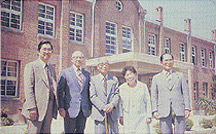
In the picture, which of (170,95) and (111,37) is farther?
(111,37)

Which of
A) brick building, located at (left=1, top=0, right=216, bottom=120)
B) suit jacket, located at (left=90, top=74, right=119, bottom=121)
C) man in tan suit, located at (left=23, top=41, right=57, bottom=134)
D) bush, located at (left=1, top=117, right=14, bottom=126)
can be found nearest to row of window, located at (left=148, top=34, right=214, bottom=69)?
brick building, located at (left=1, top=0, right=216, bottom=120)

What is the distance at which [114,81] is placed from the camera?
10.4 feet

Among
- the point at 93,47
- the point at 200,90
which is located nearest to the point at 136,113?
the point at 200,90

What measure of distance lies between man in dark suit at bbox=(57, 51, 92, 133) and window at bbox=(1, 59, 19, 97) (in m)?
3.41

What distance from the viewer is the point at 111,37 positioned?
6578 mm

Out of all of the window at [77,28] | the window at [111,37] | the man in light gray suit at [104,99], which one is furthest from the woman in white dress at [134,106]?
Result: the window at [77,28]

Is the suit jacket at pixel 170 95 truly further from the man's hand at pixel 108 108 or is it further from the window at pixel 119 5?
the window at pixel 119 5

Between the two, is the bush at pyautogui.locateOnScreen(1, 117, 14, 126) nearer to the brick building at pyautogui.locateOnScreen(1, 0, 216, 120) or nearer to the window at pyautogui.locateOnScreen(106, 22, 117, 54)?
the brick building at pyautogui.locateOnScreen(1, 0, 216, 120)

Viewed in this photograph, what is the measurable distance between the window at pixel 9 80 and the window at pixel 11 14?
35.0 inches

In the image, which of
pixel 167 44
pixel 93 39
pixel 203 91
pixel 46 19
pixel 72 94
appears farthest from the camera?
pixel 93 39

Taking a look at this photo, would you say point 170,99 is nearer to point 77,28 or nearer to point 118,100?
point 118,100

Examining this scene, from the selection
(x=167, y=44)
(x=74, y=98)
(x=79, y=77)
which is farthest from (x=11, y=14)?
(x=74, y=98)

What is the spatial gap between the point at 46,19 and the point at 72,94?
407 centimetres

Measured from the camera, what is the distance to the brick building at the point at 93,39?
4708 mm
